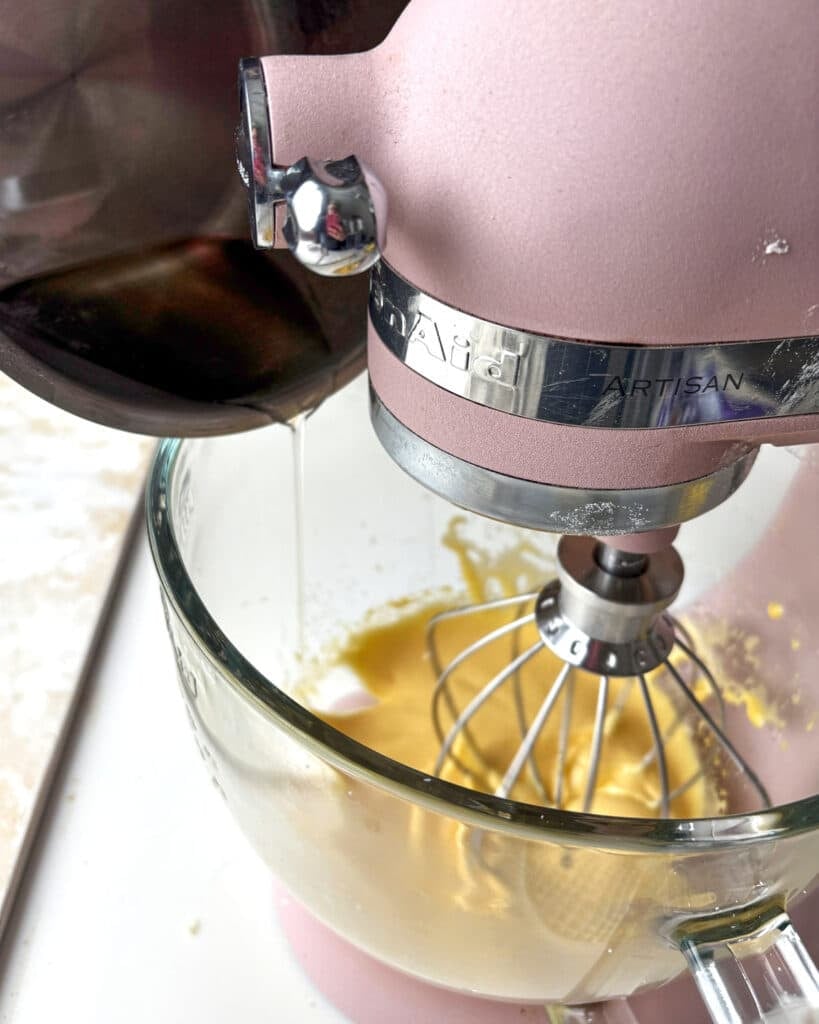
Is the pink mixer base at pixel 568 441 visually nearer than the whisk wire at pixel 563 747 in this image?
Yes

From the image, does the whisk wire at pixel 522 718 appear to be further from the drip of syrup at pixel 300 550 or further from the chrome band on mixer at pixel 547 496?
the chrome band on mixer at pixel 547 496

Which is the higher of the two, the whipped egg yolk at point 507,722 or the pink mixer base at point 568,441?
the pink mixer base at point 568,441

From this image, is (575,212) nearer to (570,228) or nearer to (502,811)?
(570,228)

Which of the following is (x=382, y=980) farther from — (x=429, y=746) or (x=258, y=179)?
(x=258, y=179)

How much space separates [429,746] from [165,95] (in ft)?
1.06

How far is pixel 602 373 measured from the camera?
0.24 metres

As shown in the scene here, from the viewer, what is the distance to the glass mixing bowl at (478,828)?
0.30 metres

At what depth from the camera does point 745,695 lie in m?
0.56

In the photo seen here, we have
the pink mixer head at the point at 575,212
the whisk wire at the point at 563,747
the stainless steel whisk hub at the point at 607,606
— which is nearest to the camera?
the pink mixer head at the point at 575,212

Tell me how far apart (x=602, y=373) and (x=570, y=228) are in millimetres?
34

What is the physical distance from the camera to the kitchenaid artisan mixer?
22 cm

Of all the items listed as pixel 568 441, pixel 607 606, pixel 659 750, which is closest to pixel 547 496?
pixel 568 441

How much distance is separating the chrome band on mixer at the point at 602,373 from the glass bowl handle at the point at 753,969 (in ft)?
0.53

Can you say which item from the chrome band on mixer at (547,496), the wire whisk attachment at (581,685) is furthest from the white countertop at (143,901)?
the chrome band on mixer at (547,496)
